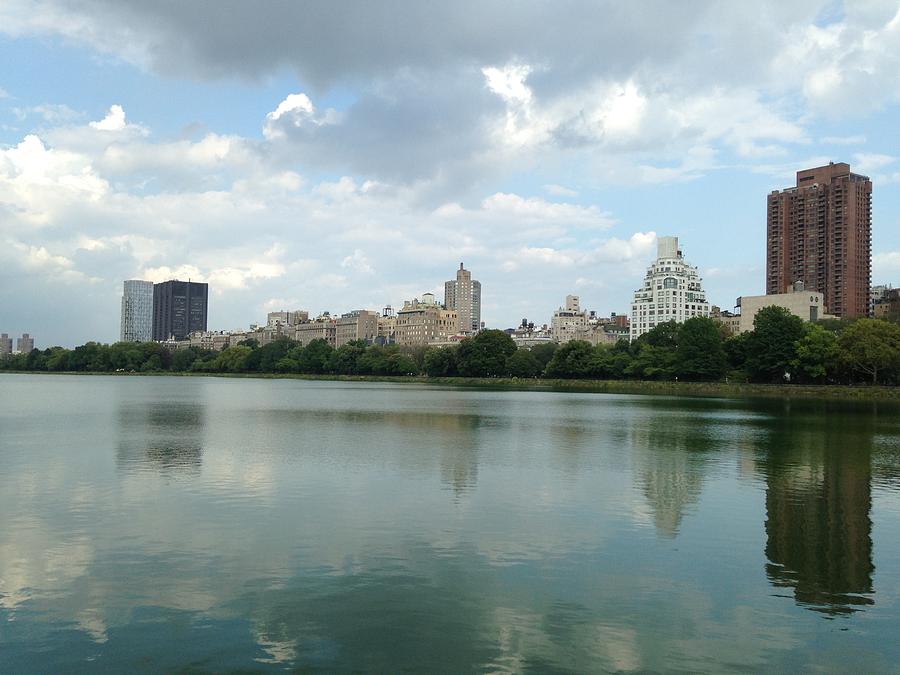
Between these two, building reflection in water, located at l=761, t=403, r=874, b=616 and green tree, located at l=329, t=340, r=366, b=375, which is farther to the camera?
green tree, located at l=329, t=340, r=366, b=375

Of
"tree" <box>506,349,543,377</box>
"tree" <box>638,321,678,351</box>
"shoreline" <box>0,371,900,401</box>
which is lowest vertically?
"shoreline" <box>0,371,900,401</box>

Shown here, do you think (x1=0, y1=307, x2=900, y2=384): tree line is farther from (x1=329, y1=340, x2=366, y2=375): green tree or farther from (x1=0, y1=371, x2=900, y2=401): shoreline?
(x1=0, y1=371, x2=900, y2=401): shoreline

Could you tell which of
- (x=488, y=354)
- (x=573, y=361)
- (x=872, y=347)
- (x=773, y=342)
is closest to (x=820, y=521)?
(x=872, y=347)

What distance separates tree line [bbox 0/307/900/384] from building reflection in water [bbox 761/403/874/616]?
51013mm

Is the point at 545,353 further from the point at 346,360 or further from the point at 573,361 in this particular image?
the point at 346,360

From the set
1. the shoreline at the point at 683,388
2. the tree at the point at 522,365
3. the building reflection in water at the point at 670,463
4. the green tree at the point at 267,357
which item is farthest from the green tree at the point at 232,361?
the building reflection in water at the point at 670,463

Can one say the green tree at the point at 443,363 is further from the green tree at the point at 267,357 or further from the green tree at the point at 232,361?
the green tree at the point at 232,361

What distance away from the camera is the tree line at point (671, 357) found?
3177 inches

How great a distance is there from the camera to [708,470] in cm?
2588

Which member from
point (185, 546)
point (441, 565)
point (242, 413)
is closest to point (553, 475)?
point (441, 565)

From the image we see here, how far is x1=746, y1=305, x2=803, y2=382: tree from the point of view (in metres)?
85.4

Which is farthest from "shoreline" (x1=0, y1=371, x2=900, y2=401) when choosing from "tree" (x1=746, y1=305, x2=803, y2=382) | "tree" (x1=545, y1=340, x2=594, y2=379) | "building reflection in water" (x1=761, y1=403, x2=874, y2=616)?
"building reflection in water" (x1=761, y1=403, x2=874, y2=616)

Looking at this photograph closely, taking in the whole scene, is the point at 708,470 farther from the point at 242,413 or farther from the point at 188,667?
the point at 242,413

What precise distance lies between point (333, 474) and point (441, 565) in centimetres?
1041
